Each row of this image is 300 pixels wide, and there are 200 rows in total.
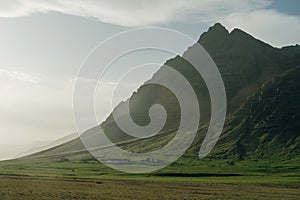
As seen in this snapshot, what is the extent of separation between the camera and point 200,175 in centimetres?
17362

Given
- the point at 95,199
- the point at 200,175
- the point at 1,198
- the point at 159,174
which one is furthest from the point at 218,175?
the point at 1,198

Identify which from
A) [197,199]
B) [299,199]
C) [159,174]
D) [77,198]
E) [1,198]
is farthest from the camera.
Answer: [159,174]

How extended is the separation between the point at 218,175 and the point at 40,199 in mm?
118880

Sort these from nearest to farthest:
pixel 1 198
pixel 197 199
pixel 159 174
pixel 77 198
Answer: pixel 1 198 < pixel 77 198 < pixel 197 199 < pixel 159 174

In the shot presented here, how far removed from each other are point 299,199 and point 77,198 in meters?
42.0

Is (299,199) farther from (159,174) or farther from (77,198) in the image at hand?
(159,174)

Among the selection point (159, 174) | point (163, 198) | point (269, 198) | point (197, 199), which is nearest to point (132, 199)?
point (163, 198)

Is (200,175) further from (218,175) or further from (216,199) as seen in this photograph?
(216,199)

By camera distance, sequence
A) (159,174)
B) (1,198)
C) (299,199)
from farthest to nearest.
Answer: (159,174), (299,199), (1,198)

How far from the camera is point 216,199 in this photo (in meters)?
75.6

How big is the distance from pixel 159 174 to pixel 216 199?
9854 cm

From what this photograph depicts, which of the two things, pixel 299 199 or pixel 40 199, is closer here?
pixel 40 199

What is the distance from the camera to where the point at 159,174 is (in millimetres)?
173125

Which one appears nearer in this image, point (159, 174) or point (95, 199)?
point (95, 199)
